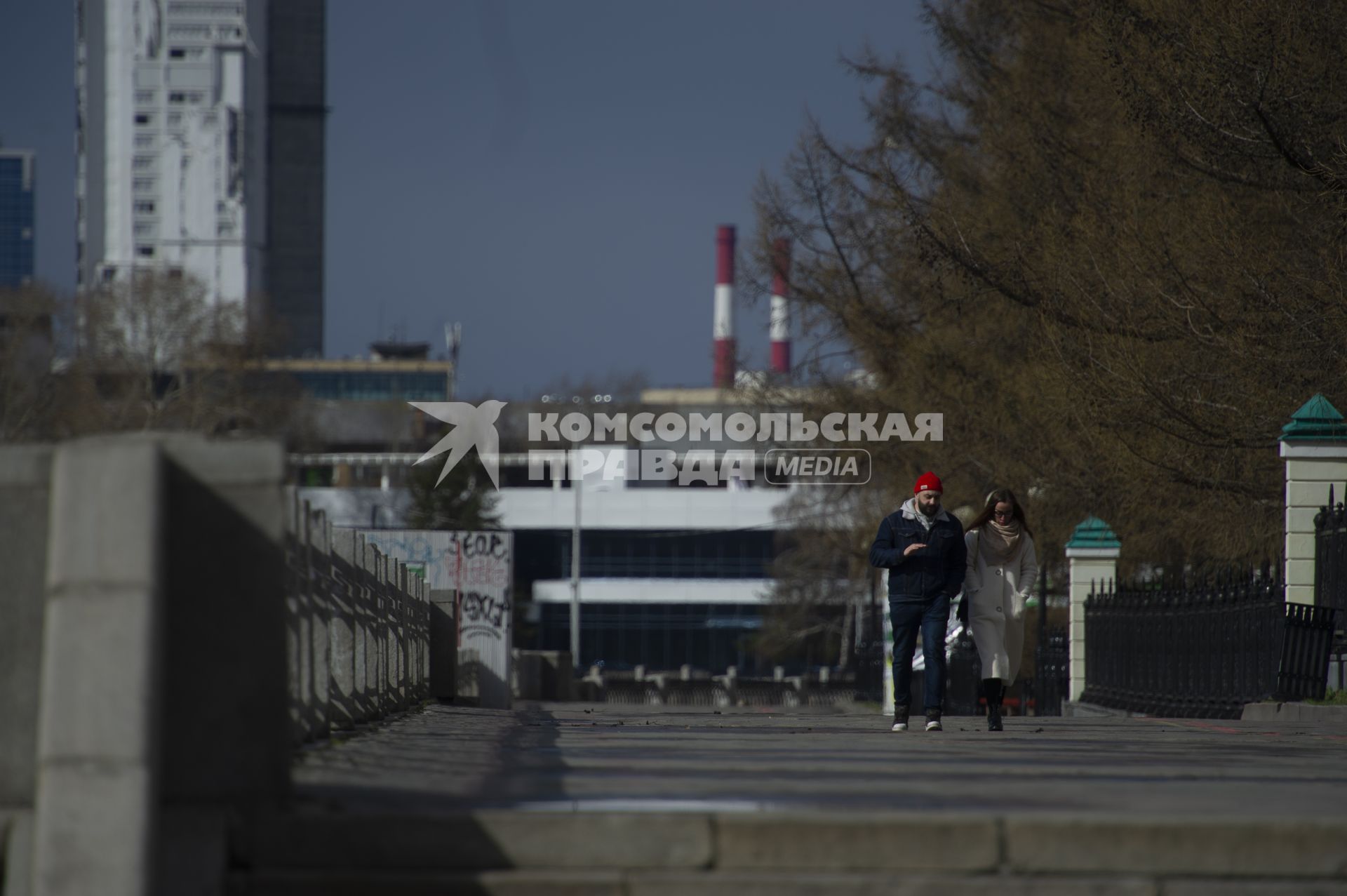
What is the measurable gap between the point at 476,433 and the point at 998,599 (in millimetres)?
87841

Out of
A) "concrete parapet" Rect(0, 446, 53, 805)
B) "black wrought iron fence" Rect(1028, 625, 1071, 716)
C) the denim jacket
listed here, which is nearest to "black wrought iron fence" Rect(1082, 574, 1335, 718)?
"black wrought iron fence" Rect(1028, 625, 1071, 716)

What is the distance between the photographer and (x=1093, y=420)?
19.4 metres

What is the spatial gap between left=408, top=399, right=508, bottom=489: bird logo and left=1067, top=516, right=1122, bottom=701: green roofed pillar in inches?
2851

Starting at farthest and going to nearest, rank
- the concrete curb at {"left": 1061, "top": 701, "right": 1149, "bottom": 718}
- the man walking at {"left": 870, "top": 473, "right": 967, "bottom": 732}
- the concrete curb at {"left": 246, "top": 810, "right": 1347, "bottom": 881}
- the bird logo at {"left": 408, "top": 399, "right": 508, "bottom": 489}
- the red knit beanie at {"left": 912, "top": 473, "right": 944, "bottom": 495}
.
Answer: the bird logo at {"left": 408, "top": 399, "right": 508, "bottom": 489} → the concrete curb at {"left": 1061, "top": 701, "right": 1149, "bottom": 718} → the man walking at {"left": 870, "top": 473, "right": 967, "bottom": 732} → the red knit beanie at {"left": 912, "top": 473, "right": 944, "bottom": 495} → the concrete curb at {"left": 246, "top": 810, "right": 1347, "bottom": 881}

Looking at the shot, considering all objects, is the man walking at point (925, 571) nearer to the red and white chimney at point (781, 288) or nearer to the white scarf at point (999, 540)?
the white scarf at point (999, 540)

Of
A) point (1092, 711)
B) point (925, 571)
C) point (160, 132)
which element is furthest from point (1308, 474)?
point (160, 132)

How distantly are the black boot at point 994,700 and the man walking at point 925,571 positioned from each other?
347mm

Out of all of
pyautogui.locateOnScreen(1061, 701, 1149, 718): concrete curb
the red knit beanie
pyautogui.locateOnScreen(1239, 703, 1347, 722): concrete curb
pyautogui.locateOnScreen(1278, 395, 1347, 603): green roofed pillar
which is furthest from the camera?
pyautogui.locateOnScreen(1061, 701, 1149, 718): concrete curb

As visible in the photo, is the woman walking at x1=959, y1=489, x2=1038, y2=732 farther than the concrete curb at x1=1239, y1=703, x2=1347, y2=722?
No

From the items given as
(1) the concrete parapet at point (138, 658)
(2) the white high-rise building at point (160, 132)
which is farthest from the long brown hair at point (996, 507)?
(2) the white high-rise building at point (160, 132)

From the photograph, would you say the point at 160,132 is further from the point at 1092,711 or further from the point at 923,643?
the point at 923,643

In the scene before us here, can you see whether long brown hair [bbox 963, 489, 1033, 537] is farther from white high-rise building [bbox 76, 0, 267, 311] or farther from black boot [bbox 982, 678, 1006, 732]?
white high-rise building [bbox 76, 0, 267, 311]

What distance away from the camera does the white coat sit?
12.3m

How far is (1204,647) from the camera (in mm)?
17578
